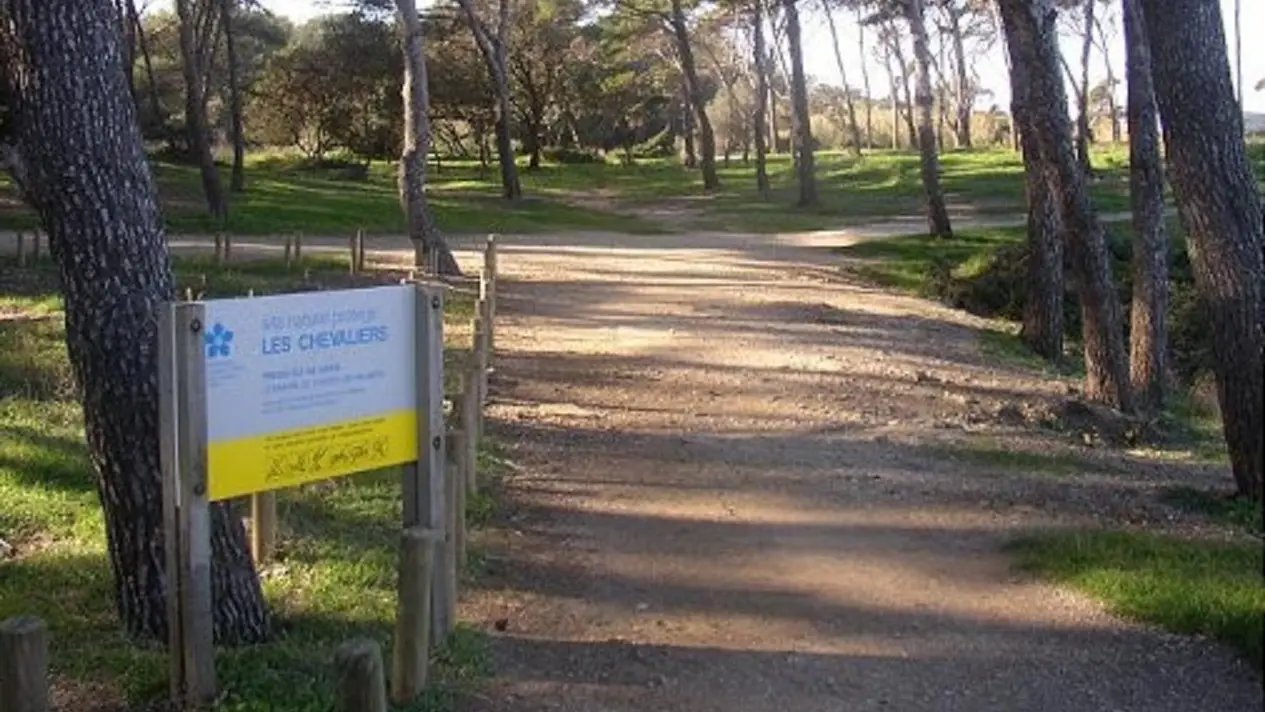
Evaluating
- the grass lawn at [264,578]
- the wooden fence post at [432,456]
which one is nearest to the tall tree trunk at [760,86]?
the grass lawn at [264,578]

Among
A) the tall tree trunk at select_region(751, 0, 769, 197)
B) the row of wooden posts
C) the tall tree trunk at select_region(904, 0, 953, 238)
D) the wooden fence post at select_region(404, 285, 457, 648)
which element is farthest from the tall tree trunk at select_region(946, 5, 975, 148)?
the wooden fence post at select_region(404, 285, 457, 648)

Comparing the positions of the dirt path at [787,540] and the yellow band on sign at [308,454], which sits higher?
the yellow band on sign at [308,454]

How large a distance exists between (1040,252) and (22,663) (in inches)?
655

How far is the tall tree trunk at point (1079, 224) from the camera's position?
15781 mm

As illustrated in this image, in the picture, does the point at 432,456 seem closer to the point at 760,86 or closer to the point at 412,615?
the point at 412,615

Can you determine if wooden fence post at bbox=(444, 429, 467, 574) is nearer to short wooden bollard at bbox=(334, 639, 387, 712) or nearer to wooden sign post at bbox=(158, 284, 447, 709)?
wooden sign post at bbox=(158, 284, 447, 709)

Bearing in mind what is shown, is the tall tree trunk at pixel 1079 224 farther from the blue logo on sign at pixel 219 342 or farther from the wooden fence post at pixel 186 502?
the wooden fence post at pixel 186 502

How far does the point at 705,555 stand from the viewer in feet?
30.4

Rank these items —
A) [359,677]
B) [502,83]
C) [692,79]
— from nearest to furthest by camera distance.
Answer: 1. [359,677]
2. [502,83]
3. [692,79]

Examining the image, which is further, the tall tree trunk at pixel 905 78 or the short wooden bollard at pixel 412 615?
the tall tree trunk at pixel 905 78

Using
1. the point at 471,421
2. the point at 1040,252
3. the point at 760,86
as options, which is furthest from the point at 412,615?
the point at 760,86

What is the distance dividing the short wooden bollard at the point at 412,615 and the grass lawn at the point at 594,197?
27.3 meters

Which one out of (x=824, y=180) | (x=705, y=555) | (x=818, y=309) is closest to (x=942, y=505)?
(x=705, y=555)

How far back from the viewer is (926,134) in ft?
104
